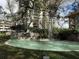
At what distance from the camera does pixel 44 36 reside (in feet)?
70.2

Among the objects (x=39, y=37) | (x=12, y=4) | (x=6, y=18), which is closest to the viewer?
(x=39, y=37)

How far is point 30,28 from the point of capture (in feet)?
78.9

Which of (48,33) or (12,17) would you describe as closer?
(48,33)

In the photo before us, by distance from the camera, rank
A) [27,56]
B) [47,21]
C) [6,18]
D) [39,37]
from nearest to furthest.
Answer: [27,56], [39,37], [47,21], [6,18]

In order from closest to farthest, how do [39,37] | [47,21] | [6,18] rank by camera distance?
[39,37] < [47,21] < [6,18]

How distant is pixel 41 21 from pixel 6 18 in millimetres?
4465

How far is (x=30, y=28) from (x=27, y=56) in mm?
16265

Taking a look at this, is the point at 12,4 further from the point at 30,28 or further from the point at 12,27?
the point at 30,28

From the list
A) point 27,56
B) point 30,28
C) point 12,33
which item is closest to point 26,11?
point 30,28

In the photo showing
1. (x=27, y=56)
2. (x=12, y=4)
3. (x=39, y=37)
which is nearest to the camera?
(x=27, y=56)

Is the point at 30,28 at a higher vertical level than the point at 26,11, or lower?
lower

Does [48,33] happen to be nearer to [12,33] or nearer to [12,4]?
[12,33]

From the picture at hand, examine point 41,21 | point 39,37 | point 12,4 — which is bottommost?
point 39,37

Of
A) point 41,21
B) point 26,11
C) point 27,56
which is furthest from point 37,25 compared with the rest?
point 27,56
